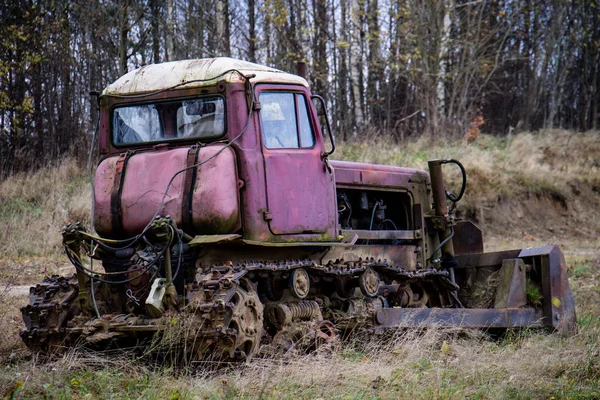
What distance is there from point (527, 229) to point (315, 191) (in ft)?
41.3

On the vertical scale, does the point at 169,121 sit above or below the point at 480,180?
above

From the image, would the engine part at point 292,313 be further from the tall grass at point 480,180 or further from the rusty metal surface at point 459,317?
the tall grass at point 480,180

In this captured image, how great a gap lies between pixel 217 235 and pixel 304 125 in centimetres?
162

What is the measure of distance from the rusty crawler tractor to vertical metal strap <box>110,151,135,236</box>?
1 cm

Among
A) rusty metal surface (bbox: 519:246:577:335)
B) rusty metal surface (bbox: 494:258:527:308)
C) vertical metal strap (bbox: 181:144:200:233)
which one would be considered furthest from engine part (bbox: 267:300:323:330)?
rusty metal surface (bbox: 519:246:577:335)

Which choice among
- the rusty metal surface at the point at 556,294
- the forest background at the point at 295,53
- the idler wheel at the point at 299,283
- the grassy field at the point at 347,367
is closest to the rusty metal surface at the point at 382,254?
the idler wheel at the point at 299,283

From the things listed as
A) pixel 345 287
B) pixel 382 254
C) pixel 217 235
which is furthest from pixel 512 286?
pixel 217 235

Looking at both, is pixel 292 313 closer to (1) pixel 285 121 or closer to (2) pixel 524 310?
(1) pixel 285 121

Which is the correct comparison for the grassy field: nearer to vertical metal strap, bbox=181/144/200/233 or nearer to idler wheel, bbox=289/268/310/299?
idler wheel, bbox=289/268/310/299

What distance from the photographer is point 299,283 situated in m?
7.52

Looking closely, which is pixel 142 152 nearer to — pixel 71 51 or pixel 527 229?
pixel 527 229

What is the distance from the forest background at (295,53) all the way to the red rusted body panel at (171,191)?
12.2 meters

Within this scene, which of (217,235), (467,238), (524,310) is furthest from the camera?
(467,238)

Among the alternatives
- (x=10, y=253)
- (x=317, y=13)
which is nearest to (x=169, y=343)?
(x=10, y=253)
